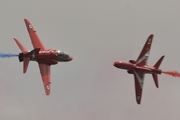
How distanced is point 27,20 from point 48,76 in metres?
16.7

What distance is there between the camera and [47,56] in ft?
406

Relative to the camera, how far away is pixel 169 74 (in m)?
128

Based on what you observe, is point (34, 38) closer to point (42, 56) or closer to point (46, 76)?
point (42, 56)

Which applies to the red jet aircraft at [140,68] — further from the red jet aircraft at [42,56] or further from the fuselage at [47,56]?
the red jet aircraft at [42,56]

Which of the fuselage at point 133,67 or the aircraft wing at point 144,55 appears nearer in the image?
the fuselage at point 133,67

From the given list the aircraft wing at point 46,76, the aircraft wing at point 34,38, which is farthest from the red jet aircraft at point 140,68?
the aircraft wing at point 34,38

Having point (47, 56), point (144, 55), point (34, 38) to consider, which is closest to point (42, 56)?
point (47, 56)

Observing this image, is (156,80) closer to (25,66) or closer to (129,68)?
(129,68)

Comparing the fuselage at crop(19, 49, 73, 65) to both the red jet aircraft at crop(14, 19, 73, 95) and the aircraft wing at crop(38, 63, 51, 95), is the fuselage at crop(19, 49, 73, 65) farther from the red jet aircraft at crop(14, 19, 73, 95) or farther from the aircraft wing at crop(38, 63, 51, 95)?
the aircraft wing at crop(38, 63, 51, 95)

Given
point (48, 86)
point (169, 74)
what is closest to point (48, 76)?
point (48, 86)

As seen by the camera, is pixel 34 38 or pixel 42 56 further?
pixel 34 38

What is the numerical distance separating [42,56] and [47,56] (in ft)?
4.20

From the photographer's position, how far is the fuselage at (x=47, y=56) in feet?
396

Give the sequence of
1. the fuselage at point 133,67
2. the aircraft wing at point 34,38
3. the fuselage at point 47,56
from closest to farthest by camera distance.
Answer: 1. the fuselage at point 47,56
2. the fuselage at point 133,67
3. the aircraft wing at point 34,38
